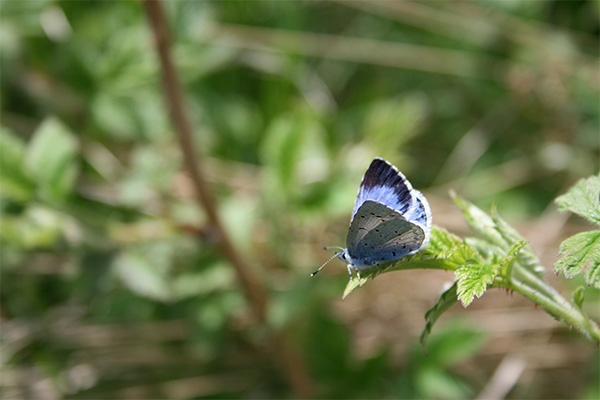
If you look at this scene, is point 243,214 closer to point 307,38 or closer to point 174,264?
point 174,264

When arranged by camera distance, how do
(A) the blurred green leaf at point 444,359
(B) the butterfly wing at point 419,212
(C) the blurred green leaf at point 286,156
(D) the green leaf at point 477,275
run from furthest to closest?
1. (C) the blurred green leaf at point 286,156
2. (A) the blurred green leaf at point 444,359
3. (B) the butterfly wing at point 419,212
4. (D) the green leaf at point 477,275

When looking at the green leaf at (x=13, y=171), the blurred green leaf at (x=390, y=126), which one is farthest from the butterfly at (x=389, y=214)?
the blurred green leaf at (x=390, y=126)

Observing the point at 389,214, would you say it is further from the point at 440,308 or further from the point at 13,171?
the point at 13,171

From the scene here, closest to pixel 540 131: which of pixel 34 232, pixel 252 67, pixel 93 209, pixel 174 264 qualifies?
pixel 252 67

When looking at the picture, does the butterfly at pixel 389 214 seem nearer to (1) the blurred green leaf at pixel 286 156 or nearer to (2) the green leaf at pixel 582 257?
(2) the green leaf at pixel 582 257

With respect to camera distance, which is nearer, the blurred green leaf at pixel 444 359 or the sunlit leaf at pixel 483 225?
the sunlit leaf at pixel 483 225
